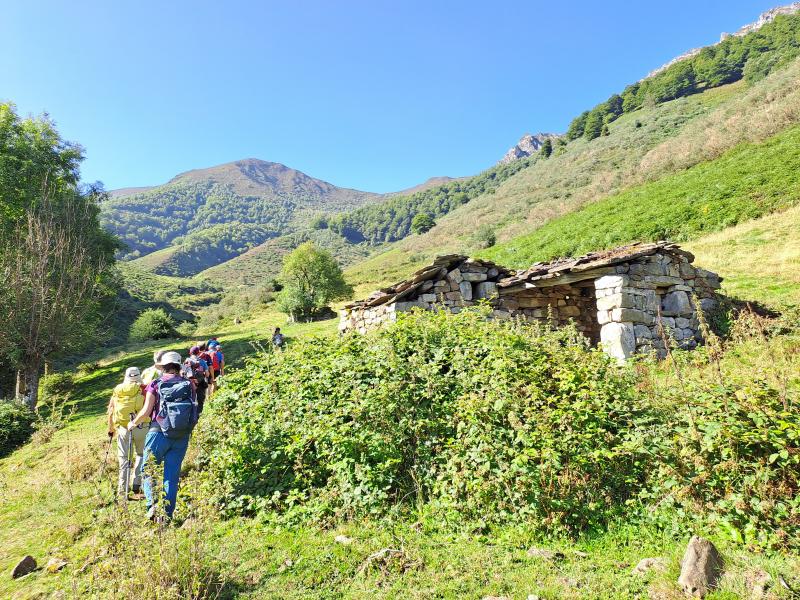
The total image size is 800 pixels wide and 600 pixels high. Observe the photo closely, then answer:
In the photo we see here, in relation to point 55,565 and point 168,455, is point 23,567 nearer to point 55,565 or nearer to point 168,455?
point 55,565

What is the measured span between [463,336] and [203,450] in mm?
4155

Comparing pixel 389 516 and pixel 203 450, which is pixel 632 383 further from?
pixel 203 450

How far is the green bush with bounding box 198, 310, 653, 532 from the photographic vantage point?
12.6 ft


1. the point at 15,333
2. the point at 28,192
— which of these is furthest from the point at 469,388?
the point at 28,192

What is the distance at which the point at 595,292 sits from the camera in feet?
31.9

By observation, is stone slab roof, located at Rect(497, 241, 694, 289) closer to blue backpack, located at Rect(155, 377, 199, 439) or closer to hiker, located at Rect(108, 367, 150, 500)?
blue backpack, located at Rect(155, 377, 199, 439)

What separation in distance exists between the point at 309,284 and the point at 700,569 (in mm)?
28102

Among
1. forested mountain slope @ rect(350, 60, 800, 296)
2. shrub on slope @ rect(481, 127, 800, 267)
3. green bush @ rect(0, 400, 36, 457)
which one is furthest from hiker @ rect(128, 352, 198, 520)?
forested mountain slope @ rect(350, 60, 800, 296)

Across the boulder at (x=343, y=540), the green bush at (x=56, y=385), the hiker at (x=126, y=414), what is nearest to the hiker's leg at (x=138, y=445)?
the hiker at (x=126, y=414)

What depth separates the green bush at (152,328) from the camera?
2766 cm

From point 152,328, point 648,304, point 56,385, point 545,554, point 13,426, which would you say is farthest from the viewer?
point 152,328

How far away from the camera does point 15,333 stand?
45.4 ft

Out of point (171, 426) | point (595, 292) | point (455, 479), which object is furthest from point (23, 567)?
point (595, 292)

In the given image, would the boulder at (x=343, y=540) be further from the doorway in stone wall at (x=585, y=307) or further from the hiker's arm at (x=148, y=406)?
the doorway in stone wall at (x=585, y=307)
